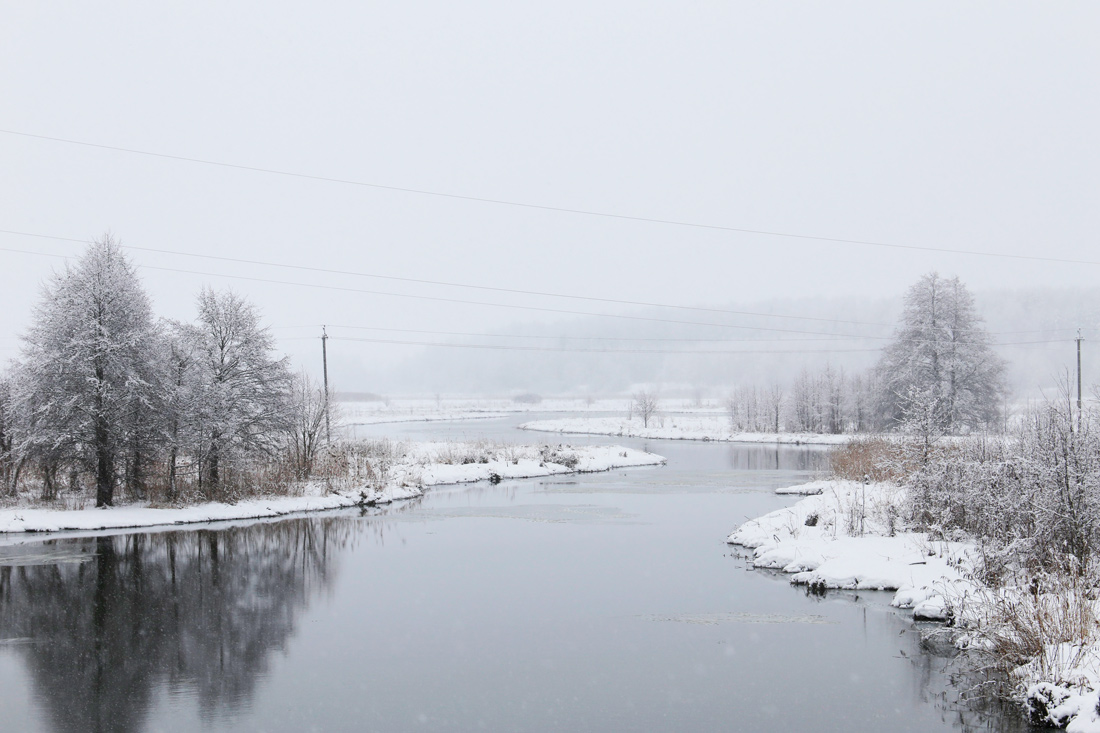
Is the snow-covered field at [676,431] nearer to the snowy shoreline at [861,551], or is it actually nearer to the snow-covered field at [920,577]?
the snowy shoreline at [861,551]

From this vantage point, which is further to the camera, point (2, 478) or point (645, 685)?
point (2, 478)

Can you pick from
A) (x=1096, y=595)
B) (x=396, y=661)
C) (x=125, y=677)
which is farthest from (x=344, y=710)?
(x=1096, y=595)

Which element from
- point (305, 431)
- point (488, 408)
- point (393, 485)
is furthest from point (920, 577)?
point (488, 408)

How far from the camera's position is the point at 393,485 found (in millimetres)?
31297

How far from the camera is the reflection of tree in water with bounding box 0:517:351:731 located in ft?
30.2

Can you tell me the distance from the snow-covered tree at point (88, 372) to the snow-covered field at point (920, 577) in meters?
18.7

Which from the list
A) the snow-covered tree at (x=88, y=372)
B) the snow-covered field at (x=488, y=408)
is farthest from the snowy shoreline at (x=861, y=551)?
the snow-covered field at (x=488, y=408)

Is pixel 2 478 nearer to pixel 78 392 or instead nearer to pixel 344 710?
pixel 78 392

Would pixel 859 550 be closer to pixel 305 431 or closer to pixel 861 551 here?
pixel 861 551

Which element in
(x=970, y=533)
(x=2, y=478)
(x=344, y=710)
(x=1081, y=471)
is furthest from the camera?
(x=2, y=478)

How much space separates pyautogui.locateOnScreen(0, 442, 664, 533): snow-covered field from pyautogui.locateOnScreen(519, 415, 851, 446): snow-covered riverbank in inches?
991

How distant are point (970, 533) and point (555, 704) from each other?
11669mm

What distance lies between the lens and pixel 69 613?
12859 mm

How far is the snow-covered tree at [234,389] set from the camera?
26344 mm
